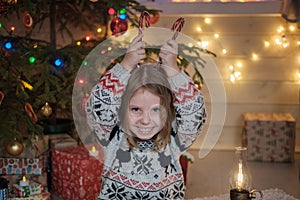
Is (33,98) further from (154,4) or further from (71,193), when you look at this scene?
(154,4)

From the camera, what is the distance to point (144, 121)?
1.04m

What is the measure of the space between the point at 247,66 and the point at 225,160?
58 cm

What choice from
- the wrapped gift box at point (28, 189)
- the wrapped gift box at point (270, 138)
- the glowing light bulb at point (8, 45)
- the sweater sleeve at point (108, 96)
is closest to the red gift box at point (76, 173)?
the wrapped gift box at point (28, 189)

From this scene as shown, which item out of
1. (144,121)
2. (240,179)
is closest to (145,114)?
(144,121)

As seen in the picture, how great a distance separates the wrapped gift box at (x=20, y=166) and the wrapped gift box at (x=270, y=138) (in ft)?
3.91

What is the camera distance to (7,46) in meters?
1.86

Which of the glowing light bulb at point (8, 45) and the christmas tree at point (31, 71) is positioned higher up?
the glowing light bulb at point (8, 45)

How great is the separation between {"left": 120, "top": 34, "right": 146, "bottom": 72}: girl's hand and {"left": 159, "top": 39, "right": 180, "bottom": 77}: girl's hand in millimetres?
46

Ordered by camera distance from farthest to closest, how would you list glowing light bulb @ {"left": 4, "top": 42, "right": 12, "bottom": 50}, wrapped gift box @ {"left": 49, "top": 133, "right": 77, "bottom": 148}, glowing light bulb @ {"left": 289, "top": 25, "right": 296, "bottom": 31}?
glowing light bulb @ {"left": 289, "top": 25, "right": 296, "bottom": 31} → wrapped gift box @ {"left": 49, "top": 133, "right": 77, "bottom": 148} → glowing light bulb @ {"left": 4, "top": 42, "right": 12, "bottom": 50}

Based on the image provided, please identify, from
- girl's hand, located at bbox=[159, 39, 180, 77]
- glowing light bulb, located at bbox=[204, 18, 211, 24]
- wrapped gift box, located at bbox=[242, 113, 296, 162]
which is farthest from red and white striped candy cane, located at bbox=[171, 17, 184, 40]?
glowing light bulb, located at bbox=[204, 18, 211, 24]

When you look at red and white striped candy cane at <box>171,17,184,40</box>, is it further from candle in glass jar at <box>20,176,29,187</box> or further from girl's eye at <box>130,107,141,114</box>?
candle in glass jar at <box>20,176,29,187</box>

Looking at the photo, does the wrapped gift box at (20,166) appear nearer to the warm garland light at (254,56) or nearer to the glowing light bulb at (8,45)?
the glowing light bulb at (8,45)

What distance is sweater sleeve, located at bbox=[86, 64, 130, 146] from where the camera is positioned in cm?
106

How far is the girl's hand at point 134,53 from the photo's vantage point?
102 cm
